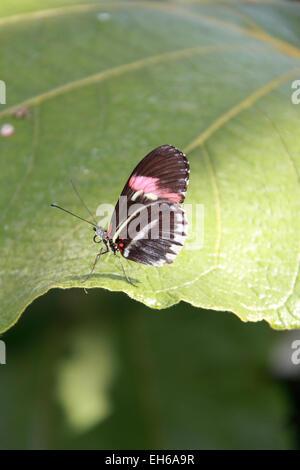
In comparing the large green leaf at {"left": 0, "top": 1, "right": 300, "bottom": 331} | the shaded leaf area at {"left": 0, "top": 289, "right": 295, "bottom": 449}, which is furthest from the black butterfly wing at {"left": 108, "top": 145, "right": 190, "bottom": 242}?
the shaded leaf area at {"left": 0, "top": 289, "right": 295, "bottom": 449}

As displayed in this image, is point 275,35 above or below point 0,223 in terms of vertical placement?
above

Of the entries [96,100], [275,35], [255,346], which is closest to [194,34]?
[275,35]

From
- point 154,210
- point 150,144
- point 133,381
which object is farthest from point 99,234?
point 133,381

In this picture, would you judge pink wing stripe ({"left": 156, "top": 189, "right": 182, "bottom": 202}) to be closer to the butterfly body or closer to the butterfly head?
the butterfly body

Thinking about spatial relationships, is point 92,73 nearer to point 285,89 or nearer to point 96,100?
point 96,100

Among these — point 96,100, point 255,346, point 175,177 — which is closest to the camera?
point 175,177

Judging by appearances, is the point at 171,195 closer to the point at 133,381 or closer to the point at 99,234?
the point at 99,234
